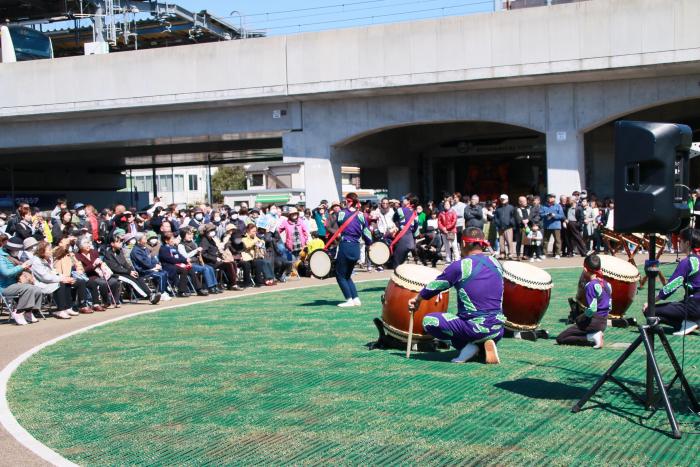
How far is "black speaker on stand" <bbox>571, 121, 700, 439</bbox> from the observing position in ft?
19.7

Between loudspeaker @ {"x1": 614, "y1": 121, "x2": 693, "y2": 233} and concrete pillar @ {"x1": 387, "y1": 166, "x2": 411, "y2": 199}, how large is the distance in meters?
27.9

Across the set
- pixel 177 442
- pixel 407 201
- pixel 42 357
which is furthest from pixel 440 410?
pixel 407 201

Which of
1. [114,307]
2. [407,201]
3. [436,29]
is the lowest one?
[114,307]

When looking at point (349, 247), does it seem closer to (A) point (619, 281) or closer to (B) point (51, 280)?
(A) point (619, 281)

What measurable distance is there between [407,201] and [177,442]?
13028 millimetres

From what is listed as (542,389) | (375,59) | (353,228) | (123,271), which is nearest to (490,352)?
(542,389)

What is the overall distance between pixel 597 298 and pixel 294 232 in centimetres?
1250

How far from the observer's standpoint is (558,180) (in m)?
25.0

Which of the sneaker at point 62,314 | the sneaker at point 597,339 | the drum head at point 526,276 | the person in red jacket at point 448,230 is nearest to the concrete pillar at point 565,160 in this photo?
the person in red jacket at point 448,230

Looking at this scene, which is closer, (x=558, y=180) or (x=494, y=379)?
(x=494, y=379)

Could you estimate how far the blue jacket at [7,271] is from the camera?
1351 cm

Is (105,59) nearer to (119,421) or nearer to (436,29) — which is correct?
(436,29)

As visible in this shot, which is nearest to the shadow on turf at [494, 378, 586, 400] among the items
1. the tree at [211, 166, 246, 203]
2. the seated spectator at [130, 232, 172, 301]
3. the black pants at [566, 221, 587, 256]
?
the seated spectator at [130, 232, 172, 301]

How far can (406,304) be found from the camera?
30.9ft
